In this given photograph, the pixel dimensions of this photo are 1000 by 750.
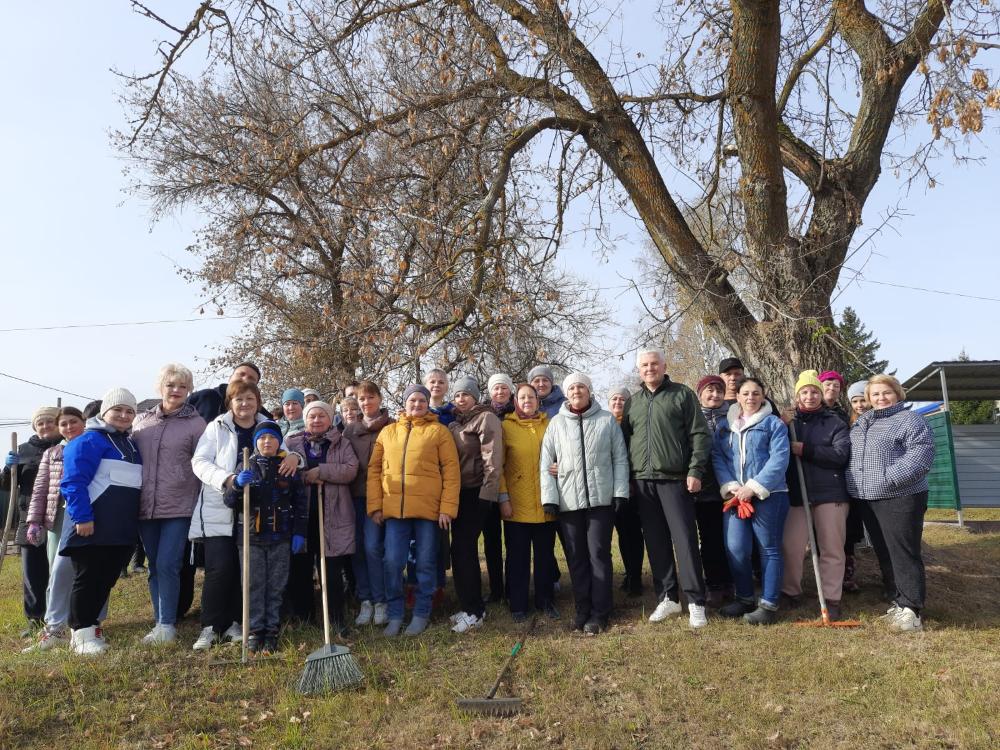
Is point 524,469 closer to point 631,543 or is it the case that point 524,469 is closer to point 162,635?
point 631,543

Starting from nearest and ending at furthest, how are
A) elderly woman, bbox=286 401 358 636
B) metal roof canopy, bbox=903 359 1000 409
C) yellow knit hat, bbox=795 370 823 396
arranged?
1. elderly woman, bbox=286 401 358 636
2. yellow knit hat, bbox=795 370 823 396
3. metal roof canopy, bbox=903 359 1000 409

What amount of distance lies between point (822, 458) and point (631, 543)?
176 centimetres

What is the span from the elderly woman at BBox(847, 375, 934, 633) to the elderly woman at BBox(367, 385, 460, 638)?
3.20m

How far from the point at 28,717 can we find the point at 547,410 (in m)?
4.35

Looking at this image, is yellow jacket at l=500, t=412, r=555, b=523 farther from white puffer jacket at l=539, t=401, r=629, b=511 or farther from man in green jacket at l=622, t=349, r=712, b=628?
man in green jacket at l=622, t=349, r=712, b=628

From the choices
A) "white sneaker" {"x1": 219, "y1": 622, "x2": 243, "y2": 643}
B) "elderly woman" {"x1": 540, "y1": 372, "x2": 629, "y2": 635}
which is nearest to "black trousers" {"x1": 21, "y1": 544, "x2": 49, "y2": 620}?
"white sneaker" {"x1": 219, "y1": 622, "x2": 243, "y2": 643}

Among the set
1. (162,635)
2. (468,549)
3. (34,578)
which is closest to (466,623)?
(468,549)

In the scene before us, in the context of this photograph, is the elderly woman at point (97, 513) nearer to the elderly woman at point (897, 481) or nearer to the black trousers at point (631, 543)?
the black trousers at point (631, 543)

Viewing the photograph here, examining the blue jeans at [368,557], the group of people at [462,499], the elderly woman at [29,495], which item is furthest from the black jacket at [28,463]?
the blue jeans at [368,557]

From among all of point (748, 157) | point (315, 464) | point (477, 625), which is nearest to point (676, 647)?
point (477, 625)

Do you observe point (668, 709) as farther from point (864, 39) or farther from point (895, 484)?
point (864, 39)

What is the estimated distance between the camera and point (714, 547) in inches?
243

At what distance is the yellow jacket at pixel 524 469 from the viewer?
19.7 ft

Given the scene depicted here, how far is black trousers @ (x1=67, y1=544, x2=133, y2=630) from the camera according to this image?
16.9 feet
